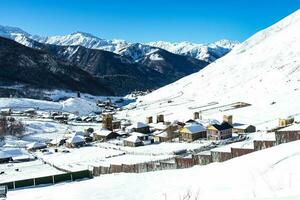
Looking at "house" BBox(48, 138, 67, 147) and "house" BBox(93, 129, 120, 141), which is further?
"house" BBox(93, 129, 120, 141)

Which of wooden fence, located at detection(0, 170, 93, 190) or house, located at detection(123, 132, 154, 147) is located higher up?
house, located at detection(123, 132, 154, 147)

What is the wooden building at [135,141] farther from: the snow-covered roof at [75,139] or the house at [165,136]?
the snow-covered roof at [75,139]

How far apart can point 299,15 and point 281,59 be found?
65.7 metres

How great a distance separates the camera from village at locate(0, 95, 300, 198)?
28.9 metres

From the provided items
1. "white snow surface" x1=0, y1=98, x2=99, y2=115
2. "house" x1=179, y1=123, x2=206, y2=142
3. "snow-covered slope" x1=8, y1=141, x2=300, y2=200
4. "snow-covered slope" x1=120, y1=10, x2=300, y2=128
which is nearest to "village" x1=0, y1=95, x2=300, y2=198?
"house" x1=179, y1=123, x2=206, y2=142

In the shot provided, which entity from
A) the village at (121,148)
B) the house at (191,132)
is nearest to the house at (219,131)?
the village at (121,148)

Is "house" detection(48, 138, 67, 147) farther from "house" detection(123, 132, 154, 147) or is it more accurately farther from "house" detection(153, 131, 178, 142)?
"house" detection(153, 131, 178, 142)

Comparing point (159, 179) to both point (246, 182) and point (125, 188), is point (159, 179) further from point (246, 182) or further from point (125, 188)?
point (246, 182)

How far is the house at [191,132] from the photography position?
5934 cm

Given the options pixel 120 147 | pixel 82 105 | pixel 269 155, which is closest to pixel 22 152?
pixel 120 147

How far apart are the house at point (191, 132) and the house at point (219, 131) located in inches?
72.7

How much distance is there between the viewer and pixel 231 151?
2725 centimetres

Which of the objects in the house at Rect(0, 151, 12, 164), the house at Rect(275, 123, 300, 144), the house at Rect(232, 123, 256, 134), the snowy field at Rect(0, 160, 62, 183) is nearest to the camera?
the house at Rect(275, 123, 300, 144)

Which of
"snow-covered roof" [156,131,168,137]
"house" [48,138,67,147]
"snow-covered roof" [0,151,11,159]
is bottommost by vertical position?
"snow-covered roof" [0,151,11,159]
